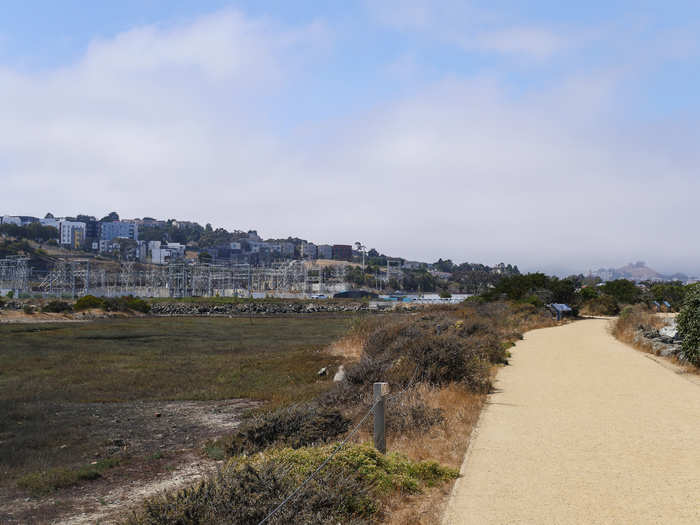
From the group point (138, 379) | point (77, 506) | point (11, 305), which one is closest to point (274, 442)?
point (77, 506)

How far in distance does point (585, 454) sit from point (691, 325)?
1043 centimetres

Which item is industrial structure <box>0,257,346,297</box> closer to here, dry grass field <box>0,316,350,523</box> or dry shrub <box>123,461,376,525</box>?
dry grass field <box>0,316,350,523</box>

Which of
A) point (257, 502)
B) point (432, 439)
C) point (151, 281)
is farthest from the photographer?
point (151, 281)

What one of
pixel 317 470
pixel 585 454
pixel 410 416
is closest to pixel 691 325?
pixel 585 454

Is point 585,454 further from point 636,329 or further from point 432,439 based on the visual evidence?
point 636,329

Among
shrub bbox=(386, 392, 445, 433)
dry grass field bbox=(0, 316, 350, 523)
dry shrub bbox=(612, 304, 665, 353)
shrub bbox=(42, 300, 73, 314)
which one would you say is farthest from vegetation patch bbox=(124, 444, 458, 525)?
shrub bbox=(42, 300, 73, 314)

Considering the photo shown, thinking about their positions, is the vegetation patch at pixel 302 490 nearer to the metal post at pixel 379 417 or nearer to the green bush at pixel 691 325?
the metal post at pixel 379 417

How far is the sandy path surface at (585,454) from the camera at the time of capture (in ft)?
19.5

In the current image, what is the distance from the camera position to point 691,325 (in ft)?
53.7

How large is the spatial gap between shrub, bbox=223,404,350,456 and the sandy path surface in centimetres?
223

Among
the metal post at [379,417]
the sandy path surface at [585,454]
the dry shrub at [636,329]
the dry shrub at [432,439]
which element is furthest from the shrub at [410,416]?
the dry shrub at [636,329]

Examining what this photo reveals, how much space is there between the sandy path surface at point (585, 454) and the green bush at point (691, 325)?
1.16m

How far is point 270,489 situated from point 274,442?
3766mm

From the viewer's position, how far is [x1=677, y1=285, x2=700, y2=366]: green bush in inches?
635
